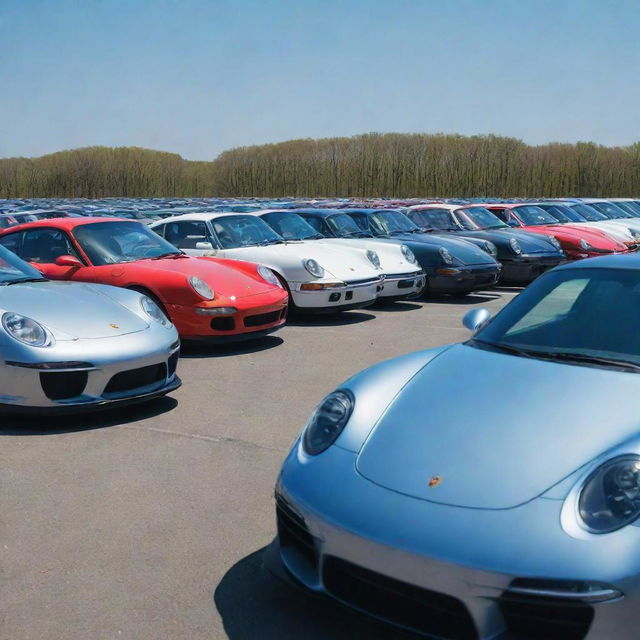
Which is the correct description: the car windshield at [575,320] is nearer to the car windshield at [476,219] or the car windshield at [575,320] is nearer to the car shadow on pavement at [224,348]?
the car shadow on pavement at [224,348]

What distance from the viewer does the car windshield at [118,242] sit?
7.93m

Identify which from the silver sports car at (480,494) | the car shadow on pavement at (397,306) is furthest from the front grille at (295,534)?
the car shadow on pavement at (397,306)

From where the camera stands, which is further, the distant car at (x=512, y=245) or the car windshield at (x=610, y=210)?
the car windshield at (x=610, y=210)

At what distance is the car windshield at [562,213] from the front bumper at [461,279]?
7566mm

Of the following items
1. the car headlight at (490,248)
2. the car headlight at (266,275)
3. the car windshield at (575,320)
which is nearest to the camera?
the car windshield at (575,320)

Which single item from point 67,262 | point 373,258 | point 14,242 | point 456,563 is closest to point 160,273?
point 67,262

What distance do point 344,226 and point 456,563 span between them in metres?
10.3

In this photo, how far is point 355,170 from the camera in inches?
3110

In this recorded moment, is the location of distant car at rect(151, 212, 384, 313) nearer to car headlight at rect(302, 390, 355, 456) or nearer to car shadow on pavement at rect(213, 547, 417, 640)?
car headlight at rect(302, 390, 355, 456)

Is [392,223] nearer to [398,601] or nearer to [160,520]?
[160,520]

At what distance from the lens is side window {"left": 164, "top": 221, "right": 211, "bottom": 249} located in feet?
32.4

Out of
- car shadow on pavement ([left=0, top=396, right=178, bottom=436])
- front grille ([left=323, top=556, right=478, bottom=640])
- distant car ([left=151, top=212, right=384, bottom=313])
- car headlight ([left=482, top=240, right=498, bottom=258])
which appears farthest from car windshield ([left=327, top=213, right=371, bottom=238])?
front grille ([left=323, top=556, right=478, bottom=640])

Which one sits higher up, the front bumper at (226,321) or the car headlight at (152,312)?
the car headlight at (152,312)

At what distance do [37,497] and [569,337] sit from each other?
106 inches
